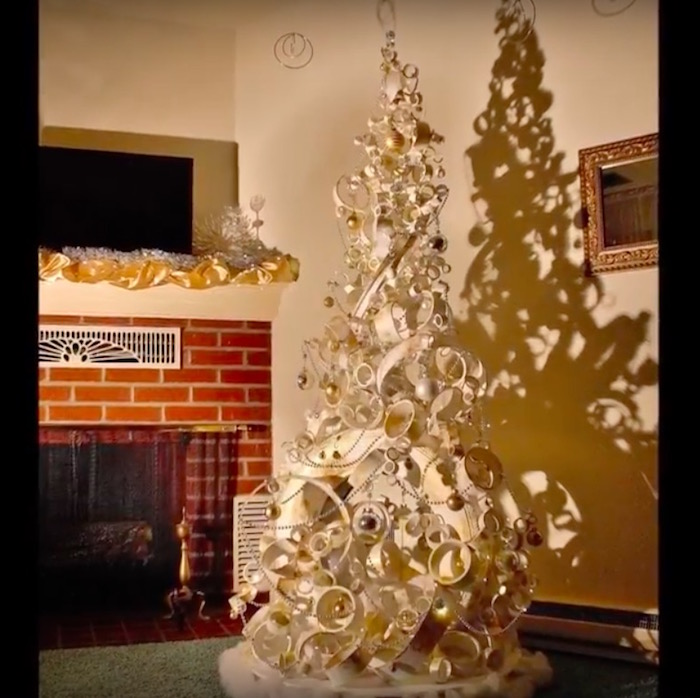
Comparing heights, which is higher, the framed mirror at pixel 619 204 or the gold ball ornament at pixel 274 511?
the framed mirror at pixel 619 204

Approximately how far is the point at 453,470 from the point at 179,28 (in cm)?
176

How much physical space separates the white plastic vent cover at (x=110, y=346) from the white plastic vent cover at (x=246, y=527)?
458mm

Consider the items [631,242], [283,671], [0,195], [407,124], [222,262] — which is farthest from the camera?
[222,262]

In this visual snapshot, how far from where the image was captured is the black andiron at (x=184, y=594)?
2.74m

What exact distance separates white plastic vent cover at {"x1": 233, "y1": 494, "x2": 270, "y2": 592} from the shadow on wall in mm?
832

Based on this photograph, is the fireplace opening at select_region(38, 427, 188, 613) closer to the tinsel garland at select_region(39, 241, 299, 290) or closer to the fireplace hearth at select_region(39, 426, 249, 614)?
the fireplace hearth at select_region(39, 426, 249, 614)

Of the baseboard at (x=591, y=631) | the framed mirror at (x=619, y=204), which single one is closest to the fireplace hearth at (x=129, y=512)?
the baseboard at (x=591, y=631)

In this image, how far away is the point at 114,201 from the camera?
2.91 m

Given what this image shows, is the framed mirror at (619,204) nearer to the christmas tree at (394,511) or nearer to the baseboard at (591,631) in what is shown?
the christmas tree at (394,511)

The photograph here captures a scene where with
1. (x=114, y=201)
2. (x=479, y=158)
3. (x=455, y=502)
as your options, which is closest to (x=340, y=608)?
(x=455, y=502)

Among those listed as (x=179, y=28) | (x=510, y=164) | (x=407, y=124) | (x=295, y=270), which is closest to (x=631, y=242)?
(x=510, y=164)
